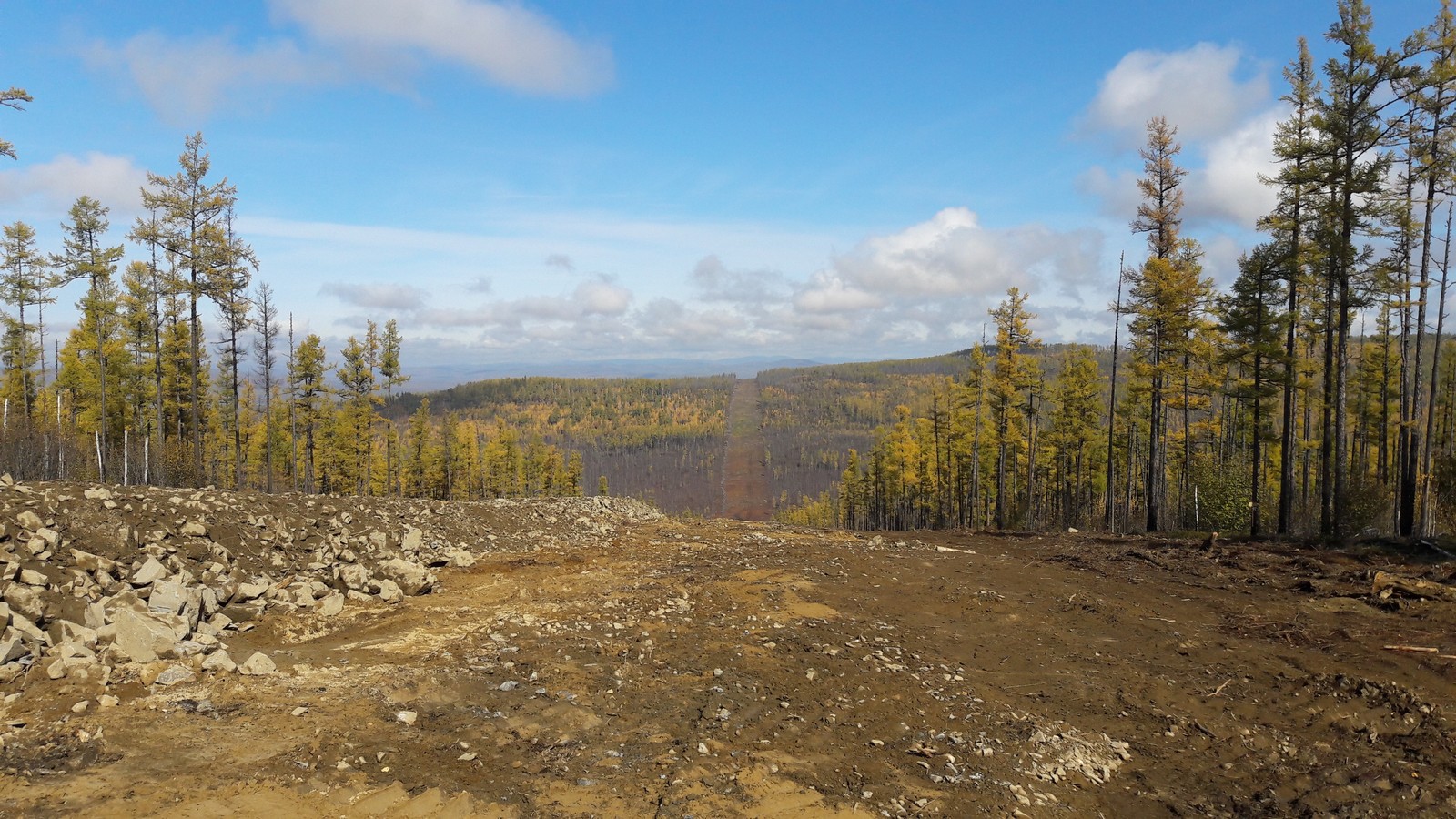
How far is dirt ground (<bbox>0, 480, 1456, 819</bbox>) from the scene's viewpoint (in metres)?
4.78

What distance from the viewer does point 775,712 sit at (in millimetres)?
6594

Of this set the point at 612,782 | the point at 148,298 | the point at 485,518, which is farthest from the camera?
the point at 148,298

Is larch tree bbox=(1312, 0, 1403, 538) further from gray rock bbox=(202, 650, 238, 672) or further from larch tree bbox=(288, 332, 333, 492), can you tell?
larch tree bbox=(288, 332, 333, 492)

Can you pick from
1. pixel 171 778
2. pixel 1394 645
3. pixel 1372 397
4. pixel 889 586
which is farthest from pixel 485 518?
pixel 1372 397

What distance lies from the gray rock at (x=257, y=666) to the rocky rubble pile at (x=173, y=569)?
1cm

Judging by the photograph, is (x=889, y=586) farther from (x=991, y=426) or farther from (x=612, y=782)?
(x=991, y=426)

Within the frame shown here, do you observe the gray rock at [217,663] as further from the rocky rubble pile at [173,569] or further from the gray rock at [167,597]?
the gray rock at [167,597]

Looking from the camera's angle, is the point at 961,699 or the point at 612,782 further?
the point at 961,699

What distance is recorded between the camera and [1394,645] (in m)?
A: 8.54

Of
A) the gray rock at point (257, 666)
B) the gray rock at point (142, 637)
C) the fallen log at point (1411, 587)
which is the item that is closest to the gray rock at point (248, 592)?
the gray rock at point (142, 637)

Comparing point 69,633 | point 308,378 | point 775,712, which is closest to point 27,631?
point 69,633

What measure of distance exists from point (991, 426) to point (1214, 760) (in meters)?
36.5

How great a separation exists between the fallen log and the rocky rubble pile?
16083mm

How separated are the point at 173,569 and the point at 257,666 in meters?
3.38
